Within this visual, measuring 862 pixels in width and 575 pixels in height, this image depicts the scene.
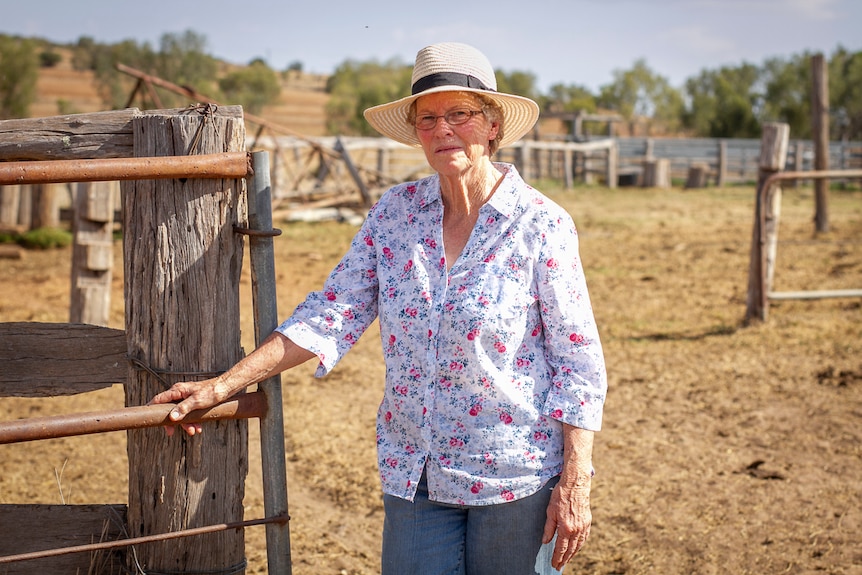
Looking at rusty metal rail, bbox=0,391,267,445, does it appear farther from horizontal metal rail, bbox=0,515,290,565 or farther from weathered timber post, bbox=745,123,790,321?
weathered timber post, bbox=745,123,790,321

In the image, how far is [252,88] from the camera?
4503 cm

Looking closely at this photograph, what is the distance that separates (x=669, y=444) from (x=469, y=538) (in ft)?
9.41

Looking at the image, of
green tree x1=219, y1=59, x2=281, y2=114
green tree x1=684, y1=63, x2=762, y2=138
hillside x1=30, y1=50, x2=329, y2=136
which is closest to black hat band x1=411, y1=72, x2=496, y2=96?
green tree x1=684, y1=63, x2=762, y2=138

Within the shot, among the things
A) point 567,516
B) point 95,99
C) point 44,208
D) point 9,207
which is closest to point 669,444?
point 567,516

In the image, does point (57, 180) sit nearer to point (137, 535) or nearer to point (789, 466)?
point (137, 535)

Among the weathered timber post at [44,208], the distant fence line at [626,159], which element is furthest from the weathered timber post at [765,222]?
the distant fence line at [626,159]

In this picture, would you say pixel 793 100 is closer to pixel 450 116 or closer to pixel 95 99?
pixel 95 99

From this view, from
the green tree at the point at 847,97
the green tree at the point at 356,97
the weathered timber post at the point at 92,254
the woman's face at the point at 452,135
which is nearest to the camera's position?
the woman's face at the point at 452,135

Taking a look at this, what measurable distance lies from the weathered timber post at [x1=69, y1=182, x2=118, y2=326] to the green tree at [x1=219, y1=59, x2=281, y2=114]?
34603mm

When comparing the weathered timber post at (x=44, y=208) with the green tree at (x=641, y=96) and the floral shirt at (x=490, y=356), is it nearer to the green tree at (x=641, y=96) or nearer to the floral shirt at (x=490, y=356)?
the floral shirt at (x=490, y=356)

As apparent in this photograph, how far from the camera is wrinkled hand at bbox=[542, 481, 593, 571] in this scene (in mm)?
1994

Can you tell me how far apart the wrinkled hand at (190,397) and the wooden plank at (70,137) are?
2.01 ft

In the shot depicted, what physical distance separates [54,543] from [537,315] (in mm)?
1466

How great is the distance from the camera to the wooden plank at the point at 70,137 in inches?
82.0
